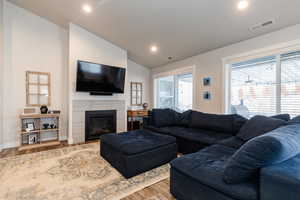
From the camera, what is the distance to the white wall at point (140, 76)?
5559mm

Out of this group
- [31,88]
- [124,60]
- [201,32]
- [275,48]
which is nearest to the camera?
[275,48]

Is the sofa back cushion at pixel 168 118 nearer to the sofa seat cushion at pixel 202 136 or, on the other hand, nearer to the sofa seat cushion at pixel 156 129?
the sofa seat cushion at pixel 156 129

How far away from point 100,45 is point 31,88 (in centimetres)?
217

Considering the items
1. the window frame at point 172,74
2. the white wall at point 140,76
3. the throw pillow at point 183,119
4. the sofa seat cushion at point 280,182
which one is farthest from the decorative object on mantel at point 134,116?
the sofa seat cushion at point 280,182

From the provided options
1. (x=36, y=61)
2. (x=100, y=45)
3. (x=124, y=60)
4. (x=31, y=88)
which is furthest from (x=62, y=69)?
(x=124, y=60)

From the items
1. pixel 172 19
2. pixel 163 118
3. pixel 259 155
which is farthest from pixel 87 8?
pixel 259 155

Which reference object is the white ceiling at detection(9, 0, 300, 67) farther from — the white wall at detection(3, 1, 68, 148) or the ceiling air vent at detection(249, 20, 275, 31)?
the white wall at detection(3, 1, 68, 148)

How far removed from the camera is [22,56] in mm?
A: 3734

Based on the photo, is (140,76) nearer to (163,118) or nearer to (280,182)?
(163,118)

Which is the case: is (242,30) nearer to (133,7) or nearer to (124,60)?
(133,7)

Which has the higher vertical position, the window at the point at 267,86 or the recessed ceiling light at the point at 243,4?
the recessed ceiling light at the point at 243,4

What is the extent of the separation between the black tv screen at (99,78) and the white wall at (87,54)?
241 mm

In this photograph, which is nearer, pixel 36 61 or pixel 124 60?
pixel 36 61

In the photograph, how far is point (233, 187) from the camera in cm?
123
